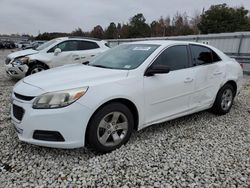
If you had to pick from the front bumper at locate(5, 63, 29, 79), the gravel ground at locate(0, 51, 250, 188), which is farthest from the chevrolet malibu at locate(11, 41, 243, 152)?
the front bumper at locate(5, 63, 29, 79)

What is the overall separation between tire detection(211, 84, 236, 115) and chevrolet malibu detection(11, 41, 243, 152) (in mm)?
130

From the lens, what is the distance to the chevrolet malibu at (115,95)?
2754 millimetres

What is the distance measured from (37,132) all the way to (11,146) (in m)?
0.77

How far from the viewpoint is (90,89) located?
2.86m

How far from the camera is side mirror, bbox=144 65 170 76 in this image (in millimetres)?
3309

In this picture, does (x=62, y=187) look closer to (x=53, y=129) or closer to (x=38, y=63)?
(x=53, y=129)

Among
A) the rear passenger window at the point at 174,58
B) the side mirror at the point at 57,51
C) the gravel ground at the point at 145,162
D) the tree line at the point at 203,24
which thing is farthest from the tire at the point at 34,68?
the tree line at the point at 203,24

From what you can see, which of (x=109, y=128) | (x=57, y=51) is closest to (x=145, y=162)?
(x=109, y=128)

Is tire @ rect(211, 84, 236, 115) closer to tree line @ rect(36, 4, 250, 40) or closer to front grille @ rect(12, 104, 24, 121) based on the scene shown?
front grille @ rect(12, 104, 24, 121)

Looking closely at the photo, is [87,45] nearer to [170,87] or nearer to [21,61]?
[21,61]

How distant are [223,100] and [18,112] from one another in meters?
3.78

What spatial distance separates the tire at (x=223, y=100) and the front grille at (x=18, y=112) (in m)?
3.48

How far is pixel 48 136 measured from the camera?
9.12 feet

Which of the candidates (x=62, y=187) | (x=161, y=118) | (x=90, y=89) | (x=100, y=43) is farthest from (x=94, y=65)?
(x=100, y=43)
